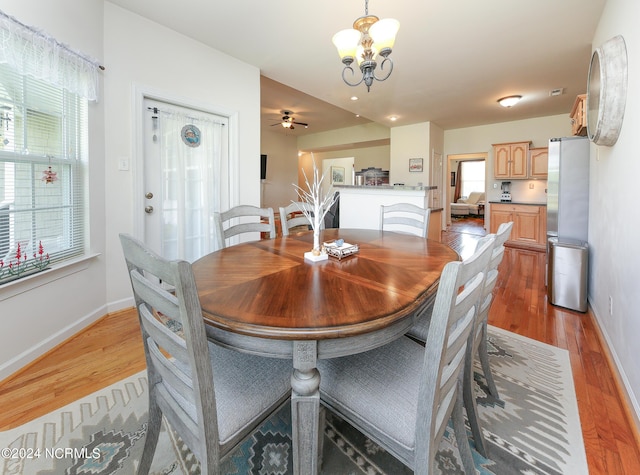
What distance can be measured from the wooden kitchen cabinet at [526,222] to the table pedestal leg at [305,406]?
6.19m

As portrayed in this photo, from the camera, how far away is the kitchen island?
3.41 m

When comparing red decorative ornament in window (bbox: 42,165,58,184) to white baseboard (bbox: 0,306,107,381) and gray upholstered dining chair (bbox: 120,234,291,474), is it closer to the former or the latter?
white baseboard (bbox: 0,306,107,381)

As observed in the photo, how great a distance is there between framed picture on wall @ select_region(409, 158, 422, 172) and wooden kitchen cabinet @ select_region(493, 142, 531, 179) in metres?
1.61

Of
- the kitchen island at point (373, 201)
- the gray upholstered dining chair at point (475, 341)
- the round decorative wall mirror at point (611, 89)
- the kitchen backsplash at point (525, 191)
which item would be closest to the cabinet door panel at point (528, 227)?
the kitchen backsplash at point (525, 191)

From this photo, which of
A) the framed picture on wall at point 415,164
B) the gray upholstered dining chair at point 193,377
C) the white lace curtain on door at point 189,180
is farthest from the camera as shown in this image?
the framed picture on wall at point 415,164

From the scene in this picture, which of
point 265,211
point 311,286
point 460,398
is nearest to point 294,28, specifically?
point 265,211

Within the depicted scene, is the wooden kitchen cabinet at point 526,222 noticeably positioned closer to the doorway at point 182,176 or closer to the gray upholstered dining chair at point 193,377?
the doorway at point 182,176

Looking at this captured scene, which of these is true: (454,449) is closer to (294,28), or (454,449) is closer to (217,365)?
(217,365)

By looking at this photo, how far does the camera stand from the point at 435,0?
→ 7.57 feet

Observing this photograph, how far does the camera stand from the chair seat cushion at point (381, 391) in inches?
32.8

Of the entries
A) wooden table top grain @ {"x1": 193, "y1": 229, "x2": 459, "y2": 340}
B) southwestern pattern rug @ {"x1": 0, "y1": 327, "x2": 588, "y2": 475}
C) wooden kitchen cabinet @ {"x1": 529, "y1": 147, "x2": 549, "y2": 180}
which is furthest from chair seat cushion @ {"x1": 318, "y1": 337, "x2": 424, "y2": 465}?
wooden kitchen cabinet @ {"x1": 529, "y1": 147, "x2": 549, "y2": 180}

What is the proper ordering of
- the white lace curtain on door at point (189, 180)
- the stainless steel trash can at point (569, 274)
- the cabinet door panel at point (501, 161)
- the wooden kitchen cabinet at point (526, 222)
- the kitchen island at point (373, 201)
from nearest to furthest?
the stainless steel trash can at point (569, 274) < the white lace curtain on door at point (189, 180) < the kitchen island at point (373, 201) < the wooden kitchen cabinet at point (526, 222) < the cabinet door panel at point (501, 161)

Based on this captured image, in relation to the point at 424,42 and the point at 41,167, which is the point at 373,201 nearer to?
the point at 424,42

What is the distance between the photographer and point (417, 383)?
3.08 ft
